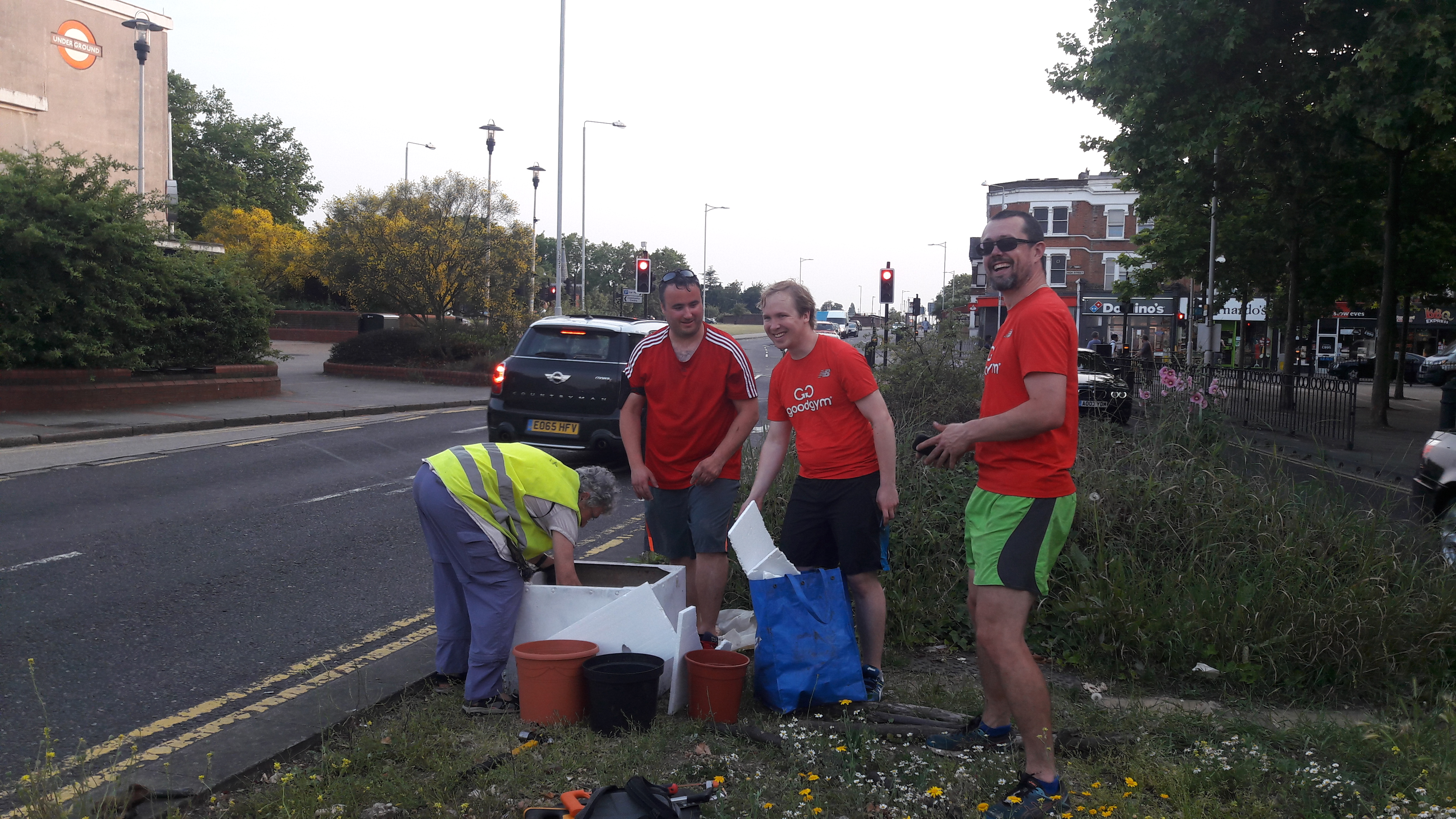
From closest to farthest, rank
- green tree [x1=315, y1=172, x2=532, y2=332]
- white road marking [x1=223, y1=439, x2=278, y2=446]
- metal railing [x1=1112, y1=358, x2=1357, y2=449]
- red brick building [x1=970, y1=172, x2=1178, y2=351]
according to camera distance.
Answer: white road marking [x1=223, y1=439, x2=278, y2=446] < metal railing [x1=1112, y1=358, x2=1357, y2=449] < green tree [x1=315, y1=172, x2=532, y2=332] < red brick building [x1=970, y1=172, x2=1178, y2=351]

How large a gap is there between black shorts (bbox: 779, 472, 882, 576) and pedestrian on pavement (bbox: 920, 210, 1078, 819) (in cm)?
87

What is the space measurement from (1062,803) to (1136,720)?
1.00 metres

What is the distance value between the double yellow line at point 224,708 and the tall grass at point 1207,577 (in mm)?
1918

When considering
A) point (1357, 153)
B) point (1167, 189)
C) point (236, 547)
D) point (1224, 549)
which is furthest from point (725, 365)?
point (1357, 153)

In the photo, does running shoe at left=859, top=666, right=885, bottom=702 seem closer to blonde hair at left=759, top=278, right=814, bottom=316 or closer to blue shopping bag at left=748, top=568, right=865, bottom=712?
blue shopping bag at left=748, top=568, right=865, bottom=712

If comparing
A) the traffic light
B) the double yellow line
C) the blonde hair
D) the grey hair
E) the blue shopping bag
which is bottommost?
the double yellow line

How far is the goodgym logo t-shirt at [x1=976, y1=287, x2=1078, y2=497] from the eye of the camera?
3.28 metres

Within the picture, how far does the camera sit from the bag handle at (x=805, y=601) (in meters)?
4.11

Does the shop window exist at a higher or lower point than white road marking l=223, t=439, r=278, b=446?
higher

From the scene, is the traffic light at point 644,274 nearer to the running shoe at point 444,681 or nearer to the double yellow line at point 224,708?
the double yellow line at point 224,708

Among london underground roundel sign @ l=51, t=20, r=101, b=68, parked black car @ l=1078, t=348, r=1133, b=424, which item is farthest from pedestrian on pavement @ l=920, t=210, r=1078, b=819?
london underground roundel sign @ l=51, t=20, r=101, b=68

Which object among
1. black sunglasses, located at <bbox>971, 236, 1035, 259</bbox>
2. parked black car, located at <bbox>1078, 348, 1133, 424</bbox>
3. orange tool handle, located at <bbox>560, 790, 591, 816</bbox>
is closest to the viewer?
orange tool handle, located at <bbox>560, 790, 591, 816</bbox>

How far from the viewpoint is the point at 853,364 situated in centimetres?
436

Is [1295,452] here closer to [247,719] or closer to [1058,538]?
[1058,538]
